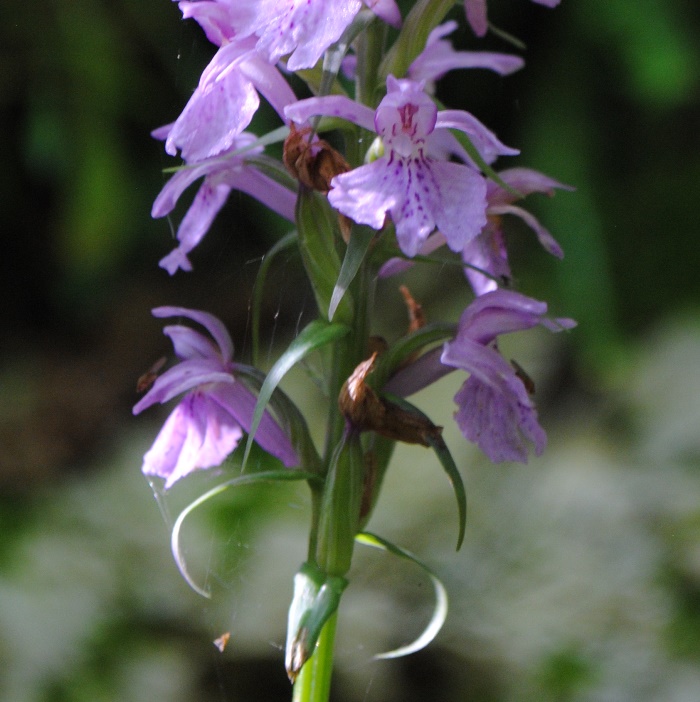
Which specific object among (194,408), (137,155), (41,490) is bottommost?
(41,490)

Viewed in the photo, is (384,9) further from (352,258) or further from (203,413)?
(203,413)

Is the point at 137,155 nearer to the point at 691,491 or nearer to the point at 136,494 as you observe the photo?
the point at 136,494

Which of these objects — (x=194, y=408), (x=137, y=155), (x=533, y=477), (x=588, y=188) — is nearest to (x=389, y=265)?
(x=194, y=408)

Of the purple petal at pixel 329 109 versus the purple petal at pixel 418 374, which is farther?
the purple petal at pixel 418 374

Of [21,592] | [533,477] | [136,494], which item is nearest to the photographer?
[21,592]

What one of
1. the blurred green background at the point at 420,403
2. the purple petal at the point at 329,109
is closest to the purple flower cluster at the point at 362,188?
the purple petal at the point at 329,109

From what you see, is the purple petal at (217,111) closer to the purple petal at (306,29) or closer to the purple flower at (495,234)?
the purple petal at (306,29)

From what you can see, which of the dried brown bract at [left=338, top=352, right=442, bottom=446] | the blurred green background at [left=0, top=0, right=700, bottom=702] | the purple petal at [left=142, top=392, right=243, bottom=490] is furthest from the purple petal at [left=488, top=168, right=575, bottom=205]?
the blurred green background at [left=0, top=0, right=700, bottom=702]
